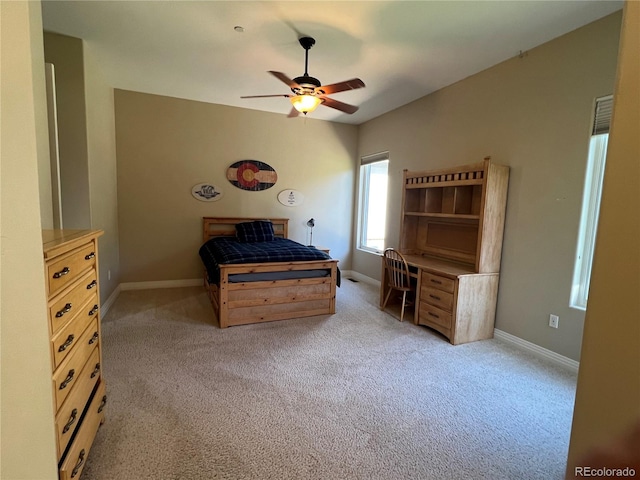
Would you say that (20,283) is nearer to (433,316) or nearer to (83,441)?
(83,441)

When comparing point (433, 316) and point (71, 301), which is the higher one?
point (71, 301)

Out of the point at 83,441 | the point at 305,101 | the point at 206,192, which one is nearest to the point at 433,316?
the point at 305,101

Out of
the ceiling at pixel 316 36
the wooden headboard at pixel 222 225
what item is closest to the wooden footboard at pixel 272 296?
the wooden headboard at pixel 222 225

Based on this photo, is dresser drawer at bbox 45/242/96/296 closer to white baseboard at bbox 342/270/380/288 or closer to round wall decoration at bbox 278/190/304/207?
round wall decoration at bbox 278/190/304/207

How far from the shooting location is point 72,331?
137 cm

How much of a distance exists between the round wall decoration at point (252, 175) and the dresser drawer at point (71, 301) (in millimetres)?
3460

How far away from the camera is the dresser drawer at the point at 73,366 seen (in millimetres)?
1200

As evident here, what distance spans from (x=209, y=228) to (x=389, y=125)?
3299 millimetres

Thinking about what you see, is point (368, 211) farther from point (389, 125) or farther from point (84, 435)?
point (84, 435)

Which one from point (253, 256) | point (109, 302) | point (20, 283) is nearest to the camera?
point (20, 283)

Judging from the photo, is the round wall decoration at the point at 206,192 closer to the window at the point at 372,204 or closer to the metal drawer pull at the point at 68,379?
the window at the point at 372,204

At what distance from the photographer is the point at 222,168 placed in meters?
4.90

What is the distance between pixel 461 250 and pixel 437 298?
715mm

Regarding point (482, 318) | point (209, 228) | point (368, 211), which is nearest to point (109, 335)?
point (209, 228)
